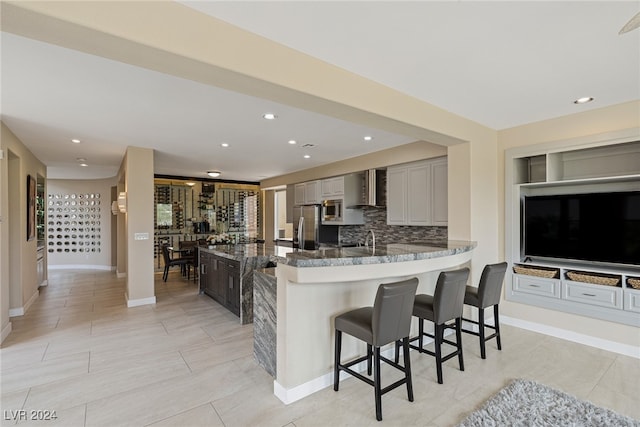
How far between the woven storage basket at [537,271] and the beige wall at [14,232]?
6.28 m

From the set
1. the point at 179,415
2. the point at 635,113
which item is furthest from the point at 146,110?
the point at 635,113

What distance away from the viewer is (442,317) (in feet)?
8.81

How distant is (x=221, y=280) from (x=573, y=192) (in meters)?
4.90

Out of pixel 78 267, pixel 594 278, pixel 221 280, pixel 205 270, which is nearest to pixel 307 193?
pixel 205 270

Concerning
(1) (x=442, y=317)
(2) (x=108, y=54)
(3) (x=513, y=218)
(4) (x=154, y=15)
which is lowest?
(1) (x=442, y=317)

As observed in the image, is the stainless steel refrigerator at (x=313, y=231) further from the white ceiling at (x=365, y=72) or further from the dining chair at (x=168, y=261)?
the white ceiling at (x=365, y=72)

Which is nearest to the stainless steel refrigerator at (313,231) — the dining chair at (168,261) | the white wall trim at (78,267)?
the dining chair at (168,261)

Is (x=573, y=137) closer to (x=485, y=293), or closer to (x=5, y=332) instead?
(x=485, y=293)

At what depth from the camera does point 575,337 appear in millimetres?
3582

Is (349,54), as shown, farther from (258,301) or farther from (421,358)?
(421,358)

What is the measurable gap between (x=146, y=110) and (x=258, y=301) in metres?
2.35

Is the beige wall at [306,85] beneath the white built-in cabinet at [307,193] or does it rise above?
above

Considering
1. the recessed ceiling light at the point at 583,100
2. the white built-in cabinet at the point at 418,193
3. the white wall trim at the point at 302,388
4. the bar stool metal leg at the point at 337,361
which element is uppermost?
the recessed ceiling light at the point at 583,100

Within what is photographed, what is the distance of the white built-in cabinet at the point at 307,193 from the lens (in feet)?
23.1
